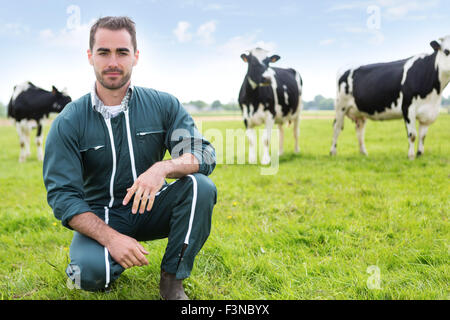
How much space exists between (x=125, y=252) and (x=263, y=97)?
6.42 meters

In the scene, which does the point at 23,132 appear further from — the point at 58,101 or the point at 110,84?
the point at 110,84

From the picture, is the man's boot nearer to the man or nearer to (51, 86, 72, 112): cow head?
the man

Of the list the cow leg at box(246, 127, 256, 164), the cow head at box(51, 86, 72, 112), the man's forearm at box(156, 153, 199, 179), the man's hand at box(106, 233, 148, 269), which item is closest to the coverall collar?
the man's forearm at box(156, 153, 199, 179)

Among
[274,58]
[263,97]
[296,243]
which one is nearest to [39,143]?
[263,97]

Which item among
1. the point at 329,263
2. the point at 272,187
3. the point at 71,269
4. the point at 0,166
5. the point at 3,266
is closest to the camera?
the point at 71,269

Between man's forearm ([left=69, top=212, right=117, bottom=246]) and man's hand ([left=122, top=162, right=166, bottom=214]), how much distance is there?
18 cm

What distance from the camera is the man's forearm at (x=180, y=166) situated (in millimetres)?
2227

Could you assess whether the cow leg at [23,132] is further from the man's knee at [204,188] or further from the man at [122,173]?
the man's knee at [204,188]

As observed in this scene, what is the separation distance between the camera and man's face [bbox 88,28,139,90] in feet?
7.59

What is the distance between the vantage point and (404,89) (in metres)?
7.24
